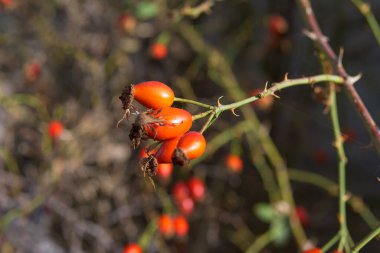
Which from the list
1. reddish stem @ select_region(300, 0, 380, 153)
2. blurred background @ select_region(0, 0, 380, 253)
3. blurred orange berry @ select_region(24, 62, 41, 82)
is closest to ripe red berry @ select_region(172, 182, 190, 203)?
blurred background @ select_region(0, 0, 380, 253)

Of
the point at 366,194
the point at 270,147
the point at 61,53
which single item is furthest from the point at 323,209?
the point at 61,53

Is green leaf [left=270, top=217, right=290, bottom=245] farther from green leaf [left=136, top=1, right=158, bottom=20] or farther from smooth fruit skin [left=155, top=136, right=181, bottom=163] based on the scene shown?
smooth fruit skin [left=155, top=136, right=181, bottom=163]

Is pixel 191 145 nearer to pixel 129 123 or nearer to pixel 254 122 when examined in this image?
pixel 254 122

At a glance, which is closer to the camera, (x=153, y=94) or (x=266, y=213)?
(x=153, y=94)

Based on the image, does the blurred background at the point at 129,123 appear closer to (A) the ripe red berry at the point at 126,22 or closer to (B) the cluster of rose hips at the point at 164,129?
(A) the ripe red berry at the point at 126,22

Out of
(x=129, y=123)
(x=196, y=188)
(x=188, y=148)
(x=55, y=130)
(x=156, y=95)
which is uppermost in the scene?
(x=129, y=123)

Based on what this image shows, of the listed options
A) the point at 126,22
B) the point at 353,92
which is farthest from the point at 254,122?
the point at 353,92

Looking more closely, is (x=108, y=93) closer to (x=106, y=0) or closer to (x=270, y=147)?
(x=106, y=0)
